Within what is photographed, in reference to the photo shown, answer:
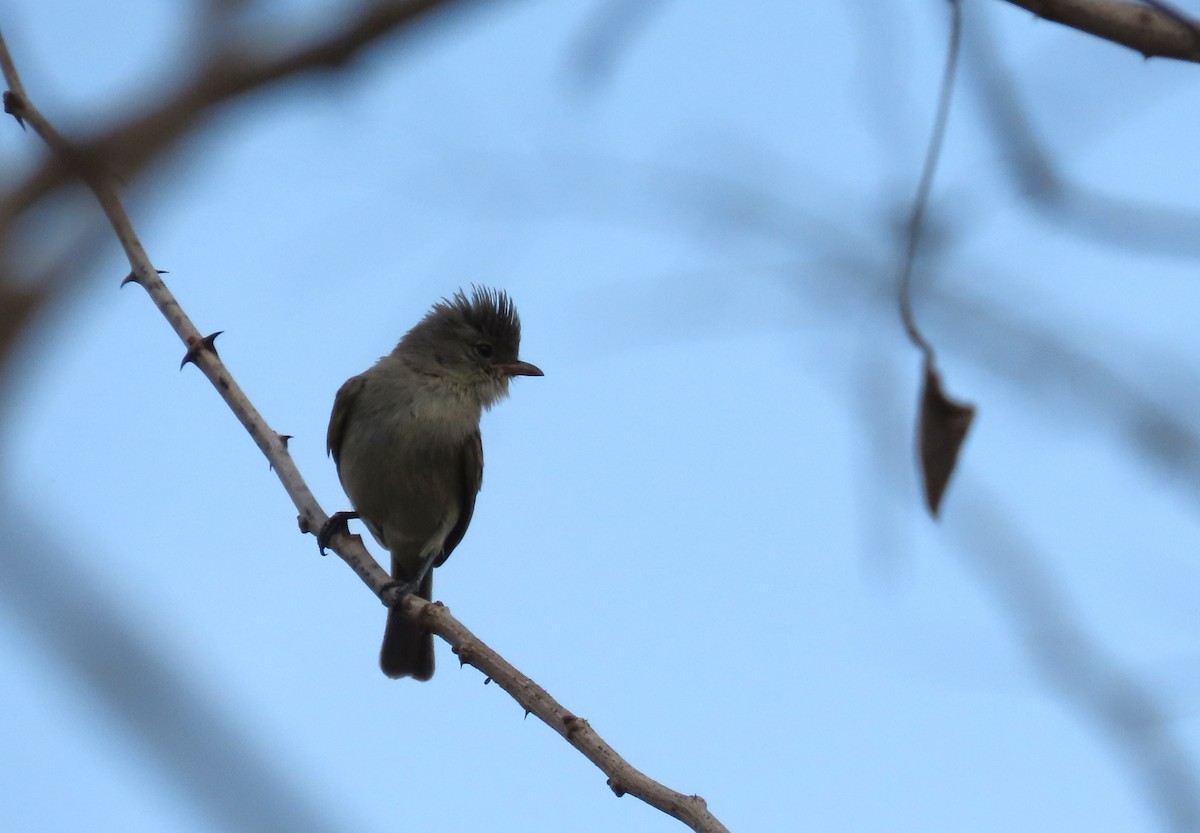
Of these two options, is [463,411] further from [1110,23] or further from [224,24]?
[224,24]

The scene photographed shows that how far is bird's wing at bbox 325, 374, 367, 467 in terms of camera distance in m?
6.83

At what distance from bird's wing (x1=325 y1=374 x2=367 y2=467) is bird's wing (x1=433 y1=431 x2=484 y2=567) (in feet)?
2.05

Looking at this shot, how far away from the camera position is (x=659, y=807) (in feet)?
10.0

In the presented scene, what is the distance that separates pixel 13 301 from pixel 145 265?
10.6ft

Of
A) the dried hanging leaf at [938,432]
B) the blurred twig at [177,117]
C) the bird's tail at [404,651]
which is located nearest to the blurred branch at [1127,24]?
the dried hanging leaf at [938,432]

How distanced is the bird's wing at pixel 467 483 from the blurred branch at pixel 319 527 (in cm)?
186

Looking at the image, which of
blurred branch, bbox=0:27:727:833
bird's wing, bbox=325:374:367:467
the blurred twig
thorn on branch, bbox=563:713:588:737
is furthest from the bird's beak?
the blurred twig

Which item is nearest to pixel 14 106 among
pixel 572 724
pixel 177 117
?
pixel 177 117

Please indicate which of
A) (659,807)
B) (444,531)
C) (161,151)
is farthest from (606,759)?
(444,531)

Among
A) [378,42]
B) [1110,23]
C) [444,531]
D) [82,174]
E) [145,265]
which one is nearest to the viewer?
[82,174]

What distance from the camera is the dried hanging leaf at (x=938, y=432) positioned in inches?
110

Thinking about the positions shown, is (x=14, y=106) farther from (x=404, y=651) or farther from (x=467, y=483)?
(x=404, y=651)

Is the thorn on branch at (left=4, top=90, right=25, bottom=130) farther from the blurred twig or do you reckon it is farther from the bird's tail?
the bird's tail

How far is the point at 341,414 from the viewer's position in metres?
6.83
